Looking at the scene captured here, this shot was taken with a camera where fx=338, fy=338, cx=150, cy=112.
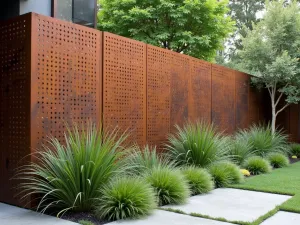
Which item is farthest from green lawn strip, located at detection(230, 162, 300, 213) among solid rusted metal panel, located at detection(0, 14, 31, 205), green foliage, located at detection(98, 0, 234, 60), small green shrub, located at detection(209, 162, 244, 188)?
green foliage, located at detection(98, 0, 234, 60)

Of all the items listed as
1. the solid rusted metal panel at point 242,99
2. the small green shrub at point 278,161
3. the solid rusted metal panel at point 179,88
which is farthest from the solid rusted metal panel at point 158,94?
the solid rusted metal panel at point 242,99

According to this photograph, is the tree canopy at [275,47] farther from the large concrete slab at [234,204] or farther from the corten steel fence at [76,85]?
the large concrete slab at [234,204]

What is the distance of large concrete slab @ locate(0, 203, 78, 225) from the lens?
358cm

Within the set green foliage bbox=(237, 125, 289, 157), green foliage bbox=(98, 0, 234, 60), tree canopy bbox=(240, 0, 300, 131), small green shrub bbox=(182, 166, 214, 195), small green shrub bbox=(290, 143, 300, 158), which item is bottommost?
small green shrub bbox=(290, 143, 300, 158)

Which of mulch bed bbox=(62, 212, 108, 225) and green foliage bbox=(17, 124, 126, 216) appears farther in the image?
green foliage bbox=(17, 124, 126, 216)

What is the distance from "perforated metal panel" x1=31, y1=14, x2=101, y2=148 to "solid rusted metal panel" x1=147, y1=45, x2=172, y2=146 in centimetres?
150

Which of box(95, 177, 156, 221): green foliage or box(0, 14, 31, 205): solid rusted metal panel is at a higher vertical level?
box(0, 14, 31, 205): solid rusted metal panel

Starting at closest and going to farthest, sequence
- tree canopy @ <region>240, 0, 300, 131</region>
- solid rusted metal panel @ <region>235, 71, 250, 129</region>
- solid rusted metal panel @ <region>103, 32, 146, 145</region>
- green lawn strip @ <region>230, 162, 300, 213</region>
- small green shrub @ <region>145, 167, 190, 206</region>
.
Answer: green lawn strip @ <region>230, 162, 300, 213</region> < small green shrub @ <region>145, 167, 190, 206</region> < solid rusted metal panel @ <region>103, 32, 146, 145</region> < solid rusted metal panel @ <region>235, 71, 250, 129</region> < tree canopy @ <region>240, 0, 300, 131</region>

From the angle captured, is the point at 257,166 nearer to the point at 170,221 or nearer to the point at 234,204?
the point at 234,204

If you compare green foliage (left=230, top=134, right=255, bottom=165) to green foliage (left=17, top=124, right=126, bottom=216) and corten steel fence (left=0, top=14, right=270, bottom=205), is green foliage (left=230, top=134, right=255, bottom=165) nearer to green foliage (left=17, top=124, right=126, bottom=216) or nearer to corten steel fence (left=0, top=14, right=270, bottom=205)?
corten steel fence (left=0, top=14, right=270, bottom=205)

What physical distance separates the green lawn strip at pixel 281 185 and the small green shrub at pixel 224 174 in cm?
15

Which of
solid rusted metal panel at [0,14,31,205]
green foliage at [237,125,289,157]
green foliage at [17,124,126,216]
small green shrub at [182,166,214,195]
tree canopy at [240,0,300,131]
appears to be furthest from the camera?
tree canopy at [240,0,300,131]

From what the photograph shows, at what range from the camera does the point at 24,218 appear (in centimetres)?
379

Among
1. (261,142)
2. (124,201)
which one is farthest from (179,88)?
(124,201)
